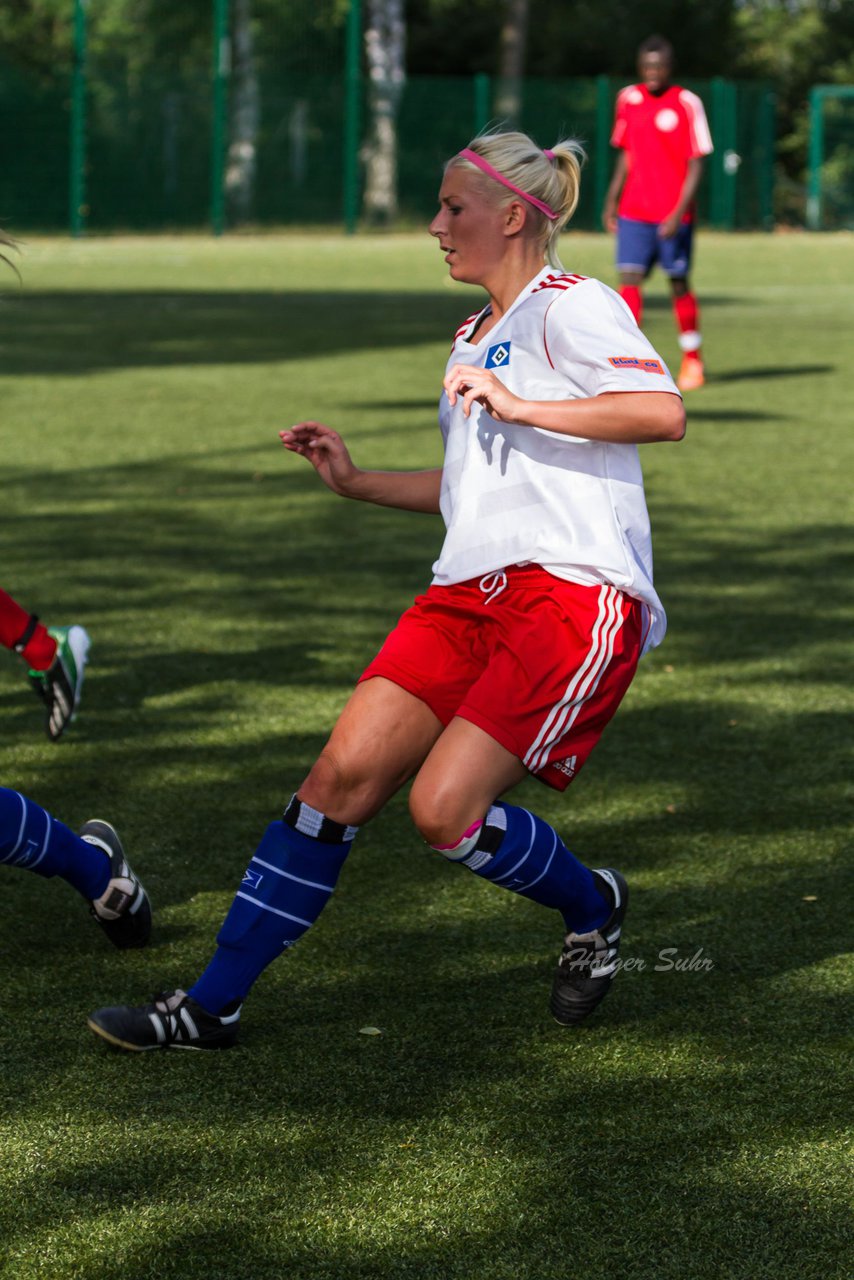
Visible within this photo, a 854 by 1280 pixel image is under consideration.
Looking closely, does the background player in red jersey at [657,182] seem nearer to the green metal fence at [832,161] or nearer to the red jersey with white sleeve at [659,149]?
the red jersey with white sleeve at [659,149]

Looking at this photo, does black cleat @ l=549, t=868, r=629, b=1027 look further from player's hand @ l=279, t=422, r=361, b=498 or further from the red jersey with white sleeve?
the red jersey with white sleeve

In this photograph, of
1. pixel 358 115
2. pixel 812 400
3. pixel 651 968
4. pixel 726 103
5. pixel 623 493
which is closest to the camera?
pixel 623 493

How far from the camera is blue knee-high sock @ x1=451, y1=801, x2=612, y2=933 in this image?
11.4 feet

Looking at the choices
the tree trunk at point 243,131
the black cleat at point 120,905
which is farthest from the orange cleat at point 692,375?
the tree trunk at point 243,131

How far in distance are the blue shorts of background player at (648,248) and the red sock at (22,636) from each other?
931 cm

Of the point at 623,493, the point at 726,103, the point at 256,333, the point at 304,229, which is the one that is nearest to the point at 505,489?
the point at 623,493

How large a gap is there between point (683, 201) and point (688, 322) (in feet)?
3.07

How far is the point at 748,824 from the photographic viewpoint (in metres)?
4.88

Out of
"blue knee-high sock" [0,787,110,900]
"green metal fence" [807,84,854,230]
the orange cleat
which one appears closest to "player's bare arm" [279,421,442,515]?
"blue knee-high sock" [0,787,110,900]

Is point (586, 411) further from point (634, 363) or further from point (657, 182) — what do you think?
point (657, 182)

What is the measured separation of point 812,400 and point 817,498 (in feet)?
13.9

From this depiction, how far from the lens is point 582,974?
367 centimetres

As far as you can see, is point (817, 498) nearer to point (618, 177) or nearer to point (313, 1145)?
point (618, 177)

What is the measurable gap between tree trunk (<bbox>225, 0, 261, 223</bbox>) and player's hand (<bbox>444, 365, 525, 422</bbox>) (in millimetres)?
34535
